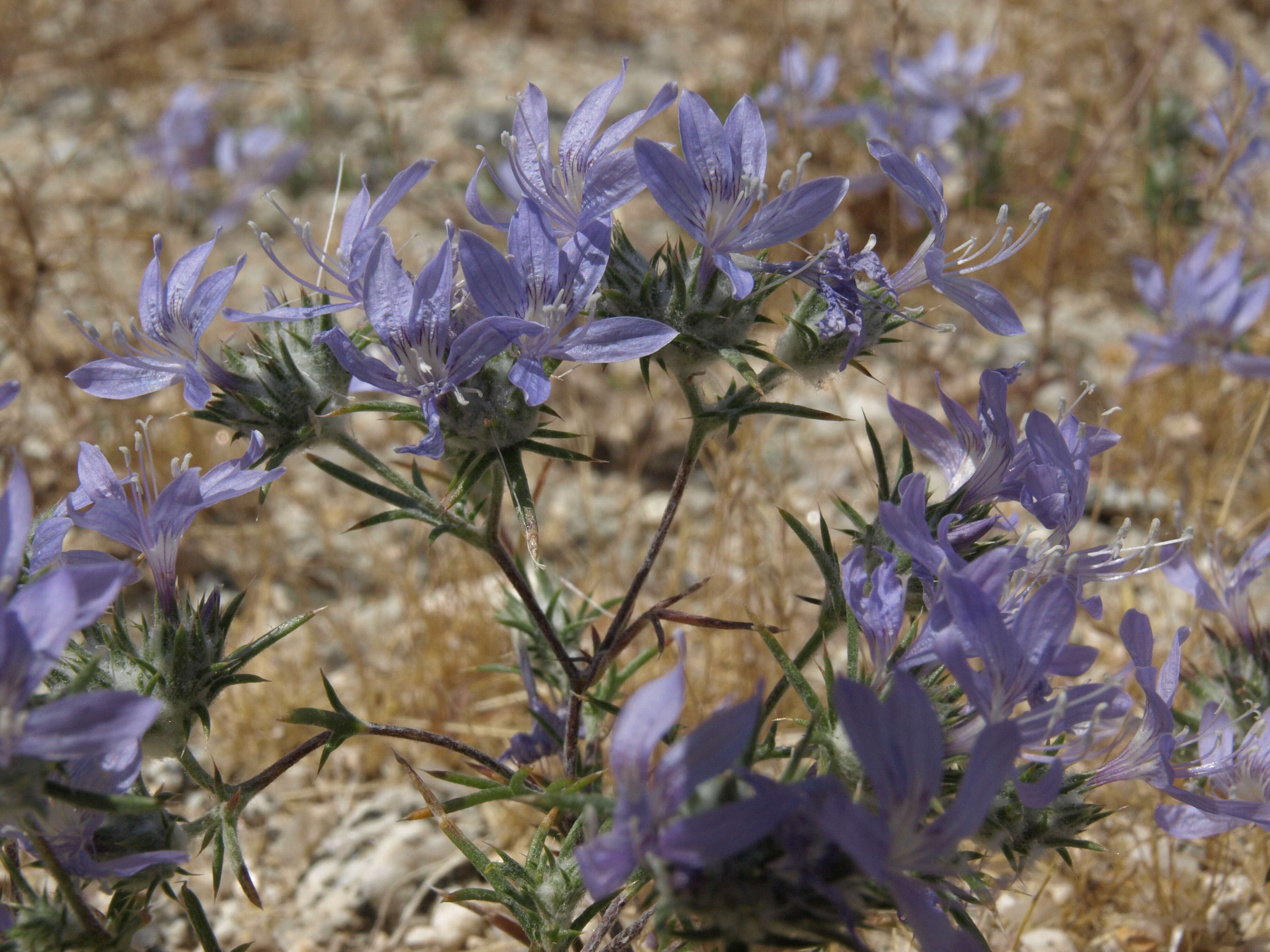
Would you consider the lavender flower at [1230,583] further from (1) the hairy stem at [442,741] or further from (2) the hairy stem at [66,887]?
(2) the hairy stem at [66,887]

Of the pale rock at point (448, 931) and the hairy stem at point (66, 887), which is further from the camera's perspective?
the pale rock at point (448, 931)

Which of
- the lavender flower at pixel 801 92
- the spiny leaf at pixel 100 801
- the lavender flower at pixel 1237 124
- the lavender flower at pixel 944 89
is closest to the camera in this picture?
the spiny leaf at pixel 100 801

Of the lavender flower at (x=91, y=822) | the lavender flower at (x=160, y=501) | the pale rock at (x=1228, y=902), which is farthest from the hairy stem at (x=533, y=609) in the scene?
the pale rock at (x=1228, y=902)

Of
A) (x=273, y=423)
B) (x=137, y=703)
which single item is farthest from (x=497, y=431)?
(x=137, y=703)

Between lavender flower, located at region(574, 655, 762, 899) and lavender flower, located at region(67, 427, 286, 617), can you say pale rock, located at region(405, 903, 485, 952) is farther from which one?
lavender flower, located at region(574, 655, 762, 899)

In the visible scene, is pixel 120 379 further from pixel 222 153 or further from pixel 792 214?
pixel 222 153

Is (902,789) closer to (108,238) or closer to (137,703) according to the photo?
(137,703)
